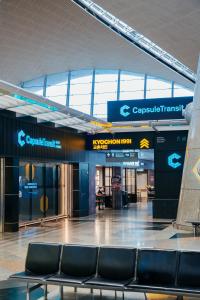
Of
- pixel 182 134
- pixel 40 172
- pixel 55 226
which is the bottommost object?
pixel 55 226

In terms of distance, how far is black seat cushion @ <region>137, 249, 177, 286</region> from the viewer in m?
5.69

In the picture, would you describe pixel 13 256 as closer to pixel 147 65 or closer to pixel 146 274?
pixel 146 274

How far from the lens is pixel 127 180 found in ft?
117

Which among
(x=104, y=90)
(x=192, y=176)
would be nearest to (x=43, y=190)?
(x=192, y=176)

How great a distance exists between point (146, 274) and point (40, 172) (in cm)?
1338

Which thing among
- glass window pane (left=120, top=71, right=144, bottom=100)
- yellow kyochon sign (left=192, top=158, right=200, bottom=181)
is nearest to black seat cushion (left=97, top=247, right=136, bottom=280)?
yellow kyochon sign (left=192, top=158, right=200, bottom=181)

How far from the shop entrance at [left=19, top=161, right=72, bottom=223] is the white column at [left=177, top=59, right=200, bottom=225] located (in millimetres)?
6662

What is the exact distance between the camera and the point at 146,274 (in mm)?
5820

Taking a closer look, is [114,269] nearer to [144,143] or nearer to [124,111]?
[124,111]

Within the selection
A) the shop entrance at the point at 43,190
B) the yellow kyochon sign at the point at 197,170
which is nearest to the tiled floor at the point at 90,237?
the shop entrance at the point at 43,190

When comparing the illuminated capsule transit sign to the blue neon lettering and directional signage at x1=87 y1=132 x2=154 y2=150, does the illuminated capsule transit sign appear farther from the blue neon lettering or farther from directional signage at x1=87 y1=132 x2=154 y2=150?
the blue neon lettering

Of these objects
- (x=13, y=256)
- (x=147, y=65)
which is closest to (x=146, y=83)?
(x=147, y=65)

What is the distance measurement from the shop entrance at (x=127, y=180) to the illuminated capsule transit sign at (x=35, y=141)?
4.86 meters

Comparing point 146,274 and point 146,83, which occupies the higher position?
point 146,83
